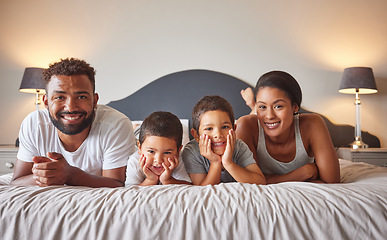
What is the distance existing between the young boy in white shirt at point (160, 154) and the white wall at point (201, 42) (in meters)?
2.11

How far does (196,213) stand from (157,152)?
1.57ft

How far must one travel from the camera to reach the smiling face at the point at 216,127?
4.14ft

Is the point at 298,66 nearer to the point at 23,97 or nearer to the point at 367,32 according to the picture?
the point at 367,32

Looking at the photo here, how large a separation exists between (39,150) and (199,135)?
74 cm

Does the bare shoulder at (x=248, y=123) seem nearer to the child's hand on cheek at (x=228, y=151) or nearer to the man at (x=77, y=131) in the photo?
the child's hand on cheek at (x=228, y=151)

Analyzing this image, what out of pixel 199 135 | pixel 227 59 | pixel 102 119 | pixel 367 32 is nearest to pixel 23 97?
pixel 227 59

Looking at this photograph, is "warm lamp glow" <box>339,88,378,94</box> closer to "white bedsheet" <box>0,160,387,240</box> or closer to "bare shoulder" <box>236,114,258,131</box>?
"bare shoulder" <box>236,114,258,131</box>

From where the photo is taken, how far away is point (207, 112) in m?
1.30

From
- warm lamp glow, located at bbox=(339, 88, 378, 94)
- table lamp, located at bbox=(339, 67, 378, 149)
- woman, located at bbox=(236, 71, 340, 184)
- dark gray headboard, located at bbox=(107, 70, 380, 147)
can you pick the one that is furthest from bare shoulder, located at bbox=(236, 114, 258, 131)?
warm lamp glow, located at bbox=(339, 88, 378, 94)

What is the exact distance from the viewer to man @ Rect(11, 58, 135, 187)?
4.28ft

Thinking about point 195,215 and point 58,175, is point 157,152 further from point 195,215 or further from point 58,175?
point 195,215

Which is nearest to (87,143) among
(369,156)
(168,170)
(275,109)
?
(168,170)

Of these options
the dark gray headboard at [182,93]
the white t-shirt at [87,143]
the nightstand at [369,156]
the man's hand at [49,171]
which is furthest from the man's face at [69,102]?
the nightstand at [369,156]

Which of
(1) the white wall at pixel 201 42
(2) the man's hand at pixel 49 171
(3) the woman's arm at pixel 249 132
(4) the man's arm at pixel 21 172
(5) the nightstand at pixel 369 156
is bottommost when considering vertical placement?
(5) the nightstand at pixel 369 156
